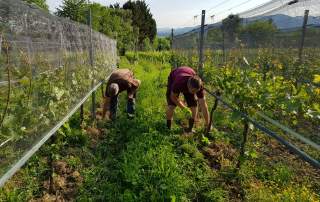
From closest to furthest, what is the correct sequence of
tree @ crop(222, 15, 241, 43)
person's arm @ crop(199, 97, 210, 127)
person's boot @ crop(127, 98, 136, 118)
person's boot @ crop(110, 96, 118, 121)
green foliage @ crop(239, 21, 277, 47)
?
1. person's arm @ crop(199, 97, 210, 127)
2. person's boot @ crop(127, 98, 136, 118)
3. person's boot @ crop(110, 96, 118, 121)
4. green foliage @ crop(239, 21, 277, 47)
5. tree @ crop(222, 15, 241, 43)

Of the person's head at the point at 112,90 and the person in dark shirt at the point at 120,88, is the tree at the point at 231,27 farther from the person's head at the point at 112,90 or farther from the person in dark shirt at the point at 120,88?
the person's head at the point at 112,90

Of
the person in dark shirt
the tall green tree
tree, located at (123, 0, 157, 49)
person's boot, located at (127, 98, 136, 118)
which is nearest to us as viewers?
the person in dark shirt

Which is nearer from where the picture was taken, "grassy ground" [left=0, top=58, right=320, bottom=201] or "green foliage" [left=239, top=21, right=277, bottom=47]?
"grassy ground" [left=0, top=58, right=320, bottom=201]

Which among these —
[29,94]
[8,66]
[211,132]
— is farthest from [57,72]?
[211,132]

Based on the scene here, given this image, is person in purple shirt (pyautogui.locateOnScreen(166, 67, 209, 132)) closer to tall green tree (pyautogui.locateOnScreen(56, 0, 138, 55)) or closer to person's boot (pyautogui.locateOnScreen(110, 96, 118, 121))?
person's boot (pyautogui.locateOnScreen(110, 96, 118, 121))

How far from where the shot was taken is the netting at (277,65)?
4.31 metres

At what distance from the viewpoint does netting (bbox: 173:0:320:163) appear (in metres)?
4.31

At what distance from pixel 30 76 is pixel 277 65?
6.23m

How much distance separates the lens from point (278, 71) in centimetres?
814

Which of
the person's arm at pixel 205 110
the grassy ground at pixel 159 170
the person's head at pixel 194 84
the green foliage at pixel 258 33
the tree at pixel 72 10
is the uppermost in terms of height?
the tree at pixel 72 10

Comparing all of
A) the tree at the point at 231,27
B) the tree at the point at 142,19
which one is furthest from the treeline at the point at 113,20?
the tree at the point at 231,27

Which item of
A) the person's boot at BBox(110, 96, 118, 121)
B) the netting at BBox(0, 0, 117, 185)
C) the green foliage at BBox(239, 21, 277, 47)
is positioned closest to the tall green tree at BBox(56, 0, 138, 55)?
the green foliage at BBox(239, 21, 277, 47)

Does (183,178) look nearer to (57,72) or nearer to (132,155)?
(132,155)

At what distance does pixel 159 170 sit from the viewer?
423cm
